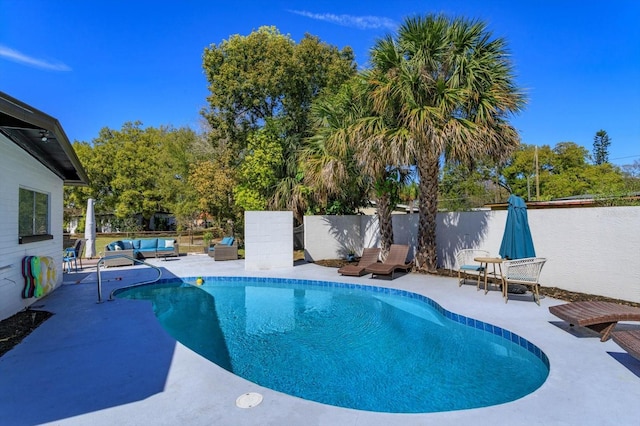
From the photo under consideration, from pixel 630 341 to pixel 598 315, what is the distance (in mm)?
910

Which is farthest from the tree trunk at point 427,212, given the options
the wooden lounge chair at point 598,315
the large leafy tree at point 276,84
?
the large leafy tree at point 276,84

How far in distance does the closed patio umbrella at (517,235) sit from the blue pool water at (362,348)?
7.34ft

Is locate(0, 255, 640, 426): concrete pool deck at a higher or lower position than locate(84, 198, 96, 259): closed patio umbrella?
lower

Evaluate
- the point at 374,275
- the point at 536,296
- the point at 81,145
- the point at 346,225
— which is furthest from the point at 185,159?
the point at 536,296

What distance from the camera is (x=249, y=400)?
339 cm

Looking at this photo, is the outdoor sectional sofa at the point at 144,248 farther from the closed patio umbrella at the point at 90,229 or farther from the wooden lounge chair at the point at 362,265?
the wooden lounge chair at the point at 362,265

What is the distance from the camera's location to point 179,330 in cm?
695

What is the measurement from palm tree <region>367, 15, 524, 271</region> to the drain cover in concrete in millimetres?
7621

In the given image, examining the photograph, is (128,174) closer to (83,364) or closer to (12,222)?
(12,222)

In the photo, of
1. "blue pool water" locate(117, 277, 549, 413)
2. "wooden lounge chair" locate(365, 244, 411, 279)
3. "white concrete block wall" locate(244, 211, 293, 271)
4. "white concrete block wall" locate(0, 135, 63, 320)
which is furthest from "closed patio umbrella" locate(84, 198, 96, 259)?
"wooden lounge chair" locate(365, 244, 411, 279)

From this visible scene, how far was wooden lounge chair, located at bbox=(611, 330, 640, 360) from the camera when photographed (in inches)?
145

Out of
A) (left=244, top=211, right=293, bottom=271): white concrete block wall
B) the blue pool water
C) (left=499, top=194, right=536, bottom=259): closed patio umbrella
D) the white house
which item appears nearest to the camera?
the blue pool water

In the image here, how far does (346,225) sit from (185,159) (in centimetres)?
1955

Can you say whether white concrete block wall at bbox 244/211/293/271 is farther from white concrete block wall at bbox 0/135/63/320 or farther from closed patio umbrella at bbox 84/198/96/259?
closed patio umbrella at bbox 84/198/96/259
